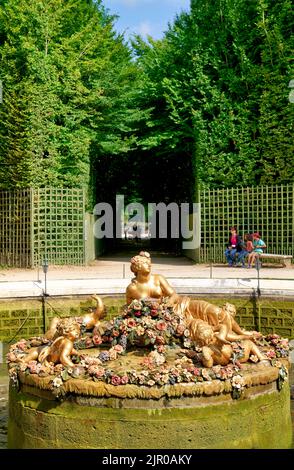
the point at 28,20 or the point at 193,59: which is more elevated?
the point at 28,20

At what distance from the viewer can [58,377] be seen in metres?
7.42

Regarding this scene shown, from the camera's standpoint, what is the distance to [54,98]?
24406 mm

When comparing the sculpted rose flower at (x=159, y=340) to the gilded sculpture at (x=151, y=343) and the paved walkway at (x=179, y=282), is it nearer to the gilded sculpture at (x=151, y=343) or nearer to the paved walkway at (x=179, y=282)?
the gilded sculpture at (x=151, y=343)

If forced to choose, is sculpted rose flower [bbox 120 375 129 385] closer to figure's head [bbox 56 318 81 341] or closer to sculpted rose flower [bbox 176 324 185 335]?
figure's head [bbox 56 318 81 341]

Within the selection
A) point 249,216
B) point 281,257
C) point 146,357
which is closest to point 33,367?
point 146,357

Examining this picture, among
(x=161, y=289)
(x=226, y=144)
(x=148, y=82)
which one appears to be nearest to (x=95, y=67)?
(x=148, y=82)

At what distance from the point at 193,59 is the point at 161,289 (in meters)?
16.8

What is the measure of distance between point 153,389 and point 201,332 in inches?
58.0

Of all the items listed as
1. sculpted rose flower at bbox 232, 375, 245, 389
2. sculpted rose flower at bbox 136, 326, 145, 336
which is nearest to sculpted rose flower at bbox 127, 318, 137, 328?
sculpted rose flower at bbox 136, 326, 145, 336

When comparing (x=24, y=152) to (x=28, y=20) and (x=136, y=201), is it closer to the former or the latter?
(x=28, y=20)

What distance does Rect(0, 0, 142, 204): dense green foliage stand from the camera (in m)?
23.3

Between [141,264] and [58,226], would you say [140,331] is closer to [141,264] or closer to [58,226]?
[141,264]

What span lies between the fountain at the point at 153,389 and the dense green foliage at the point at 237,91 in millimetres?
15549
